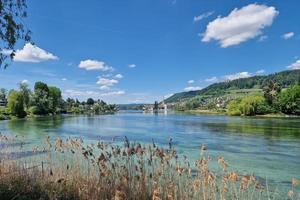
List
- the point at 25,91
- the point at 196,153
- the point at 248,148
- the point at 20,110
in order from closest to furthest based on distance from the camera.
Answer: the point at 196,153
the point at 248,148
the point at 20,110
the point at 25,91

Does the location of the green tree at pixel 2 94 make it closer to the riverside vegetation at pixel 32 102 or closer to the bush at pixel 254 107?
the riverside vegetation at pixel 32 102

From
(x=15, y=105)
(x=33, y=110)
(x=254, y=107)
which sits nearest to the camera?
(x=15, y=105)

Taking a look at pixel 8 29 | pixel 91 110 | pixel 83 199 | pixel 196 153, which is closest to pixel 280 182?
pixel 196 153

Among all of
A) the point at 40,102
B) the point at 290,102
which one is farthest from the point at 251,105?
the point at 40,102

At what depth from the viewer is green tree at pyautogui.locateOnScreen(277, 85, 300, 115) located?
4124 inches

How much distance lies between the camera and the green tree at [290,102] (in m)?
105

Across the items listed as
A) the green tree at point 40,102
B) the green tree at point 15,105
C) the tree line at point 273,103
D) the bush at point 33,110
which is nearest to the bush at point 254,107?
the tree line at point 273,103

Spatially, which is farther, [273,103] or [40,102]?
[40,102]

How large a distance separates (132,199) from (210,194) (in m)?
1.70

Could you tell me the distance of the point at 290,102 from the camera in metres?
105

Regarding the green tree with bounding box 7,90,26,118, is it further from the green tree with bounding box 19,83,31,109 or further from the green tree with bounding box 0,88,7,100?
the green tree with bounding box 0,88,7,100

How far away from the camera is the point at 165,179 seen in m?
8.02

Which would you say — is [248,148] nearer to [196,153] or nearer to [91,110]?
[196,153]

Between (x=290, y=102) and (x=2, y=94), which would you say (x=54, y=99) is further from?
(x=290, y=102)
